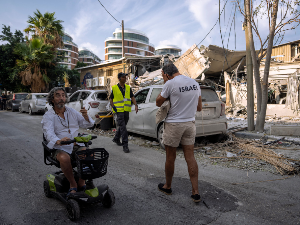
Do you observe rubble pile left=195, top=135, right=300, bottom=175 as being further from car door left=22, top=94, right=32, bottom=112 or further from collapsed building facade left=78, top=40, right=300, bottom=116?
car door left=22, top=94, right=32, bottom=112

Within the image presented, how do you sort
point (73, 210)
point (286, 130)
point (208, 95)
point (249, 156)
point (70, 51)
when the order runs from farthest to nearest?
point (70, 51), point (286, 130), point (208, 95), point (249, 156), point (73, 210)

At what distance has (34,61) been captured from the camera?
2302 cm

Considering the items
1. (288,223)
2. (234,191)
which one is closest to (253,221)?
(288,223)

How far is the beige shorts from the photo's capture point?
3244mm

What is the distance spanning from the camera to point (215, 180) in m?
4.01

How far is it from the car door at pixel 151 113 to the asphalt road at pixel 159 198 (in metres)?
1.58

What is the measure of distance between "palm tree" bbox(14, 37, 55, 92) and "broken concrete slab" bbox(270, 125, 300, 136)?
21541mm

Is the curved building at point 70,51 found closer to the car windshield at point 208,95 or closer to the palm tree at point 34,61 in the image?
the palm tree at point 34,61

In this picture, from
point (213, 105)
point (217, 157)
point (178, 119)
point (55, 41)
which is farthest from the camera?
point (55, 41)

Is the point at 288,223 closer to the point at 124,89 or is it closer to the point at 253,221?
the point at 253,221

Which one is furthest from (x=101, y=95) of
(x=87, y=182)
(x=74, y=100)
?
(x=87, y=182)

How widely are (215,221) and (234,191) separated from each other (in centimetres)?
100

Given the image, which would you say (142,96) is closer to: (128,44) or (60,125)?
(60,125)

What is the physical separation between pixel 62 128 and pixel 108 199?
1148mm
